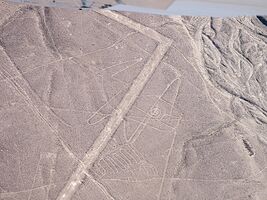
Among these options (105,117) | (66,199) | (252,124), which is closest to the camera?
(66,199)

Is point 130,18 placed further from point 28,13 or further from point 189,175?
point 189,175

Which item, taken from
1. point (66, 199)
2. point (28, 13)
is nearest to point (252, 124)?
point (66, 199)

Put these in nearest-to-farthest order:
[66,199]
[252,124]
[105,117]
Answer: [66,199] < [105,117] < [252,124]

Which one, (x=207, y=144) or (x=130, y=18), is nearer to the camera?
(x=207, y=144)

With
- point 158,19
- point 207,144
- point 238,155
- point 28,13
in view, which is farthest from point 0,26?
point 238,155

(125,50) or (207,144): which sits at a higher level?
(125,50)

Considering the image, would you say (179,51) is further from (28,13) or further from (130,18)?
(28,13)

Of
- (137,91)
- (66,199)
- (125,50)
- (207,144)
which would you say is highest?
(125,50)
